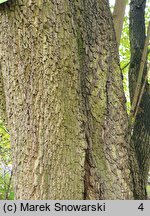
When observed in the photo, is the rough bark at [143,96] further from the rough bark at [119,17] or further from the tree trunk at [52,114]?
the tree trunk at [52,114]

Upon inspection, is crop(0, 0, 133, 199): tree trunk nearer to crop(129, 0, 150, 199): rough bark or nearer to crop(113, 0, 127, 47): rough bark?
crop(129, 0, 150, 199): rough bark

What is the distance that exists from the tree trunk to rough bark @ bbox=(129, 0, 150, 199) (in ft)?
2.35

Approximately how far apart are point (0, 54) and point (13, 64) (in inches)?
5.1

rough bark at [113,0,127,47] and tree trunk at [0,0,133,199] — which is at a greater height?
rough bark at [113,0,127,47]

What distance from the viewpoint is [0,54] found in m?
1.75

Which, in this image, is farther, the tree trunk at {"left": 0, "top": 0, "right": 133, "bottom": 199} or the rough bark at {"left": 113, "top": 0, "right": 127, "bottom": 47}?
the rough bark at {"left": 113, "top": 0, "right": 127, "bottom": 47}

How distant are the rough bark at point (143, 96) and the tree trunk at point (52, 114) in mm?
717

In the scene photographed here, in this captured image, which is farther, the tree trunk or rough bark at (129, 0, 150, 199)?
A: rough bark at (129, 0, 150, 199)

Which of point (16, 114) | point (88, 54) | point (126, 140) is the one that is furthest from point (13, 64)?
point (126, 140)

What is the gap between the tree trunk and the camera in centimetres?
161

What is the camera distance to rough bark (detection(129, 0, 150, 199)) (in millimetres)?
2801

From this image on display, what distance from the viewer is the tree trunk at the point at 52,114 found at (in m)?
1.61

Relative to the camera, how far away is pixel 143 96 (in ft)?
10.2

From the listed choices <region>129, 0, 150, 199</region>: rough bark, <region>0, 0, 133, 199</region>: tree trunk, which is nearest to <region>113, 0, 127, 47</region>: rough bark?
<region>129, 0, 150, 199</region>: rough bark
